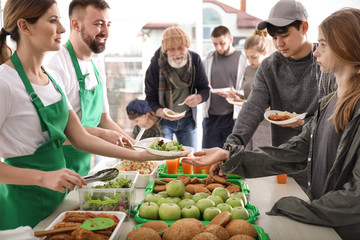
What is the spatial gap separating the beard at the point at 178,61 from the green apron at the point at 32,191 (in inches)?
93.5

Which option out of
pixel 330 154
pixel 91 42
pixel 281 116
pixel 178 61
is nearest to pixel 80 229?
pixel 330 154

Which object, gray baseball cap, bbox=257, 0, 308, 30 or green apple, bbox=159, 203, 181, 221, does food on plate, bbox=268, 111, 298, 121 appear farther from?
green apple, bbox=159, 203, 181, 221

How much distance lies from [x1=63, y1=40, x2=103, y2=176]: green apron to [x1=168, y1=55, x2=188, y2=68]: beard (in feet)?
4.78

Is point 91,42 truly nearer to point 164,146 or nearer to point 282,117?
point 164,146

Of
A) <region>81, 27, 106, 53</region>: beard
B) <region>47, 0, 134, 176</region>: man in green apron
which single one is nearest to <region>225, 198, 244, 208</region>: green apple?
<region>47, 0, 134, 176</region>: man in green apron

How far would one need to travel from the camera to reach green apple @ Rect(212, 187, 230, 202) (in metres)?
1.74

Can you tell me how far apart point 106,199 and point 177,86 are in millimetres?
2660

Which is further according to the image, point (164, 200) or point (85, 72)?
point (85, 72)

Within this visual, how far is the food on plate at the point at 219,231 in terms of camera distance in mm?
1281

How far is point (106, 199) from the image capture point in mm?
1604

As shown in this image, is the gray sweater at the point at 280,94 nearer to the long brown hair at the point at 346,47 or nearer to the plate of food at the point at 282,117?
the plate of food at the point at 282,117

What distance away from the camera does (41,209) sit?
5.49 feet

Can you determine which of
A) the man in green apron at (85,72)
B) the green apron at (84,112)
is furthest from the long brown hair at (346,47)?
the green apron at (84,112)

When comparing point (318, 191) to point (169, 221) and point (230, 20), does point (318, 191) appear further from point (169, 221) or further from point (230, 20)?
point (230, 20)
